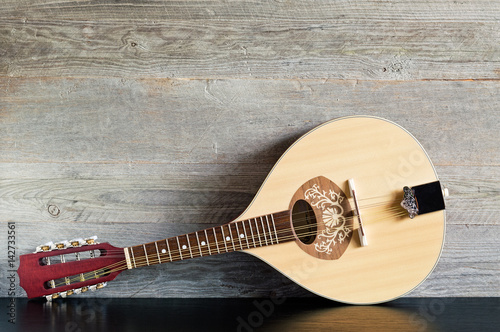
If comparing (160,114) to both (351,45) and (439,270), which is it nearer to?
(351,45)

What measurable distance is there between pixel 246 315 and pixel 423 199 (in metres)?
0.48

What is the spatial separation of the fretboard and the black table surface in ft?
0.50

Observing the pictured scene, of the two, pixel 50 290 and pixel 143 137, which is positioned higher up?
pixel 143 137

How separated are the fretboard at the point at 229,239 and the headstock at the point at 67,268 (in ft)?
0.19

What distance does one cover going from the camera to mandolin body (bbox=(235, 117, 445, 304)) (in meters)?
0.98

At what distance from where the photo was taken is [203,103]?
1.10 m

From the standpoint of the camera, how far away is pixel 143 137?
3.62 ft

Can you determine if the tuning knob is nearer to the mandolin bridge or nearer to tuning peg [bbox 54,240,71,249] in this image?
tuning peg [bbox 54,240,71,249]

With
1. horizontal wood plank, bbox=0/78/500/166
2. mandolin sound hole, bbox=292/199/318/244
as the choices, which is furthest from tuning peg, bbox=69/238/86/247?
mandolin sound hole, bbox=292/199/318/244

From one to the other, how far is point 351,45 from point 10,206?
3.20 ft

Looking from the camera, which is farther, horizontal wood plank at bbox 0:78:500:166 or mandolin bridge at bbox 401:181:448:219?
horizontal wood plank at bbox 0:78:500:166

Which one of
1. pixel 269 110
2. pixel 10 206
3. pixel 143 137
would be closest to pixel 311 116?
pixel 269 110

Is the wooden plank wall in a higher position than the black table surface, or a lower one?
higher

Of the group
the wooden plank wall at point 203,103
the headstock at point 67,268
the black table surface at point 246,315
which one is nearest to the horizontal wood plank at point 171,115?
the wooden plank wall at point 203,103
